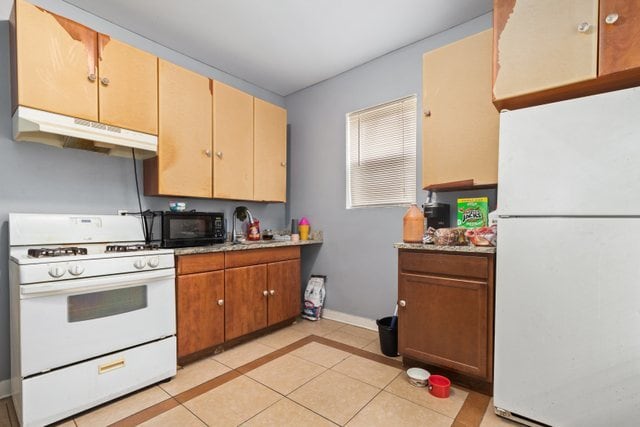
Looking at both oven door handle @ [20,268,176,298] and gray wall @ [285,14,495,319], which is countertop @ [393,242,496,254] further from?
oven door handle @ [20,268,176,298]

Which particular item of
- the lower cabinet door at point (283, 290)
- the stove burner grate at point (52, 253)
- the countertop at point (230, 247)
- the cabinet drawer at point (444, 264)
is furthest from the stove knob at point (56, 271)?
the cabinet drawer at point (444, 264)

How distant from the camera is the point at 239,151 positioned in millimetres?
2791

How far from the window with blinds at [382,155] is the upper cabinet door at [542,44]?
3.31 ft

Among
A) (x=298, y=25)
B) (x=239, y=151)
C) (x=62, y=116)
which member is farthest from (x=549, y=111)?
(x=62, y=116)

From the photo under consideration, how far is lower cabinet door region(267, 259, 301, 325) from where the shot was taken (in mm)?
2750

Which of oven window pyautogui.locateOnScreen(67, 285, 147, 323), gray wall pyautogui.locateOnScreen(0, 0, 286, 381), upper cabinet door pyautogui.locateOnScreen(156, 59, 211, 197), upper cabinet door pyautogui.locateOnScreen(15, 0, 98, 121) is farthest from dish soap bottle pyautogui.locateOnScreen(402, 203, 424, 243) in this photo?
upper cabinet door pyautogui.locateOnScreen(15, 0, 98, 121)

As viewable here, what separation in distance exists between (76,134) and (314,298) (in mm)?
2429

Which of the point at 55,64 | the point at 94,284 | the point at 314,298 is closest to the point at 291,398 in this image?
the point at 94,284

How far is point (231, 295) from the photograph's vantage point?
2.42 metres

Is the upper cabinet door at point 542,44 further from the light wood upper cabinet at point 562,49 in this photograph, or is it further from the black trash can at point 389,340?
the black trash can at point 389,340

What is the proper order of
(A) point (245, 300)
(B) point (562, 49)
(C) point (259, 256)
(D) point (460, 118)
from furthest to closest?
(C) point (259, 256) → (A) point (245, 300) → (D) point (460, 118) → (B) point (562, 49)

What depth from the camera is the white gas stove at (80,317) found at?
146 cm

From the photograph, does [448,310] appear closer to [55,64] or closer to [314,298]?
[314,298]

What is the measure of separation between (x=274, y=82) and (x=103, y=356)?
2.92 metres
